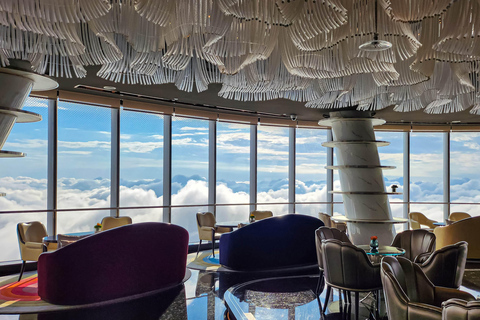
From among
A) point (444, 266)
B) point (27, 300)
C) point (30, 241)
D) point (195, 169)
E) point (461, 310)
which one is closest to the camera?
point (461, 310)

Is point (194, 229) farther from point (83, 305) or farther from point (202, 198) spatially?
point (83, 305)

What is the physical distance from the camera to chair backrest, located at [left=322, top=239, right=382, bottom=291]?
428 cm

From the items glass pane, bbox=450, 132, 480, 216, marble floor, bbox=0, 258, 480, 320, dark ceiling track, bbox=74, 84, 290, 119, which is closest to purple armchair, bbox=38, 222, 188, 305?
marble floor, bbox=0, 258, 480, 320

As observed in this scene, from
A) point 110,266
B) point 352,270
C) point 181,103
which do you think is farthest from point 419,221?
point 110,266

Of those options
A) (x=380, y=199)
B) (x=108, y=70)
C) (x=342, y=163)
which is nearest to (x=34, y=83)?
(x=108, y=70)

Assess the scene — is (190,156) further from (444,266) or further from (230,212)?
(444,266)

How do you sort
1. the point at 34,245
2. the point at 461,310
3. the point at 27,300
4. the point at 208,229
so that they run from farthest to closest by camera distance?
the point at 208,229
the point at 34,245
the point at 27,300
the point at 461,310

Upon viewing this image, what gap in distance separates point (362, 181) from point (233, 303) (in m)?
3.80

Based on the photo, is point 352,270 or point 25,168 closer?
point 352,270

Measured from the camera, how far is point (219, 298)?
534 centimetres

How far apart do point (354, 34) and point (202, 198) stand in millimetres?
10315

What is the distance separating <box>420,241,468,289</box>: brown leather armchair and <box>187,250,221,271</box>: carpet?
13.0 ft

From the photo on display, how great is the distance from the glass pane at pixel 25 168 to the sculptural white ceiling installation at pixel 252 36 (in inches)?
278

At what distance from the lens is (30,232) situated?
7.00 m
